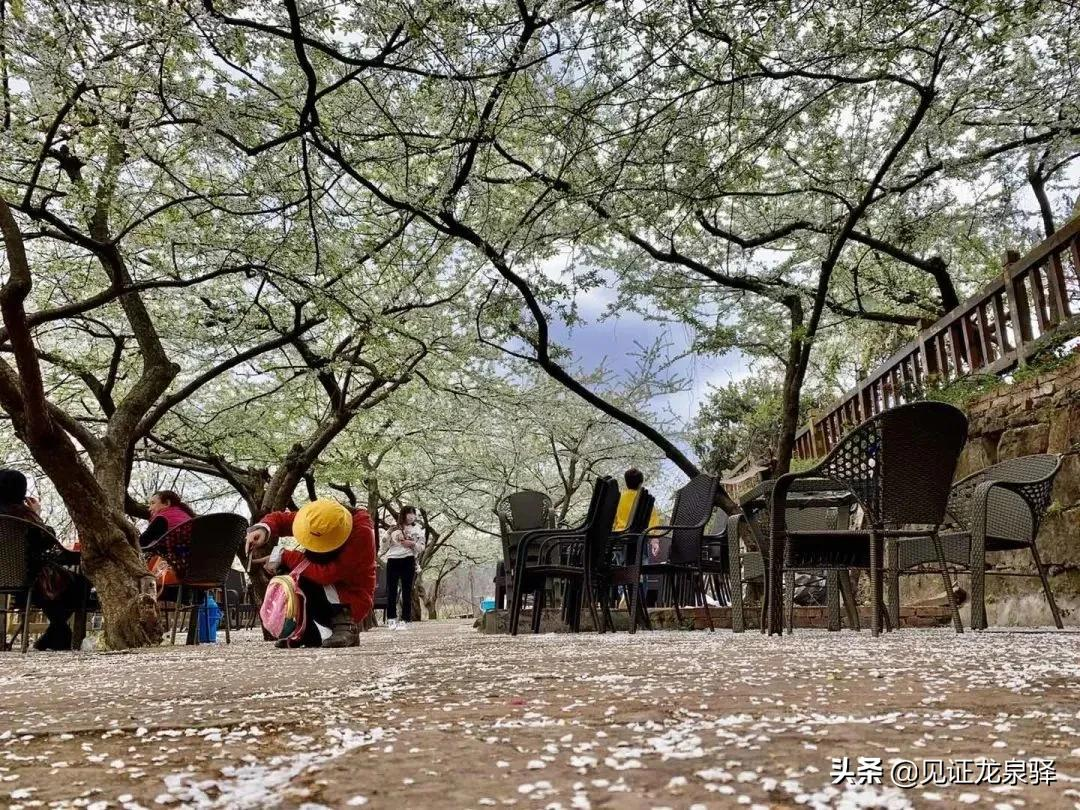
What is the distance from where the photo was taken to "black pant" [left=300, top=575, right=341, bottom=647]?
208 inches

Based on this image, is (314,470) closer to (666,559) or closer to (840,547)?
(666,559)

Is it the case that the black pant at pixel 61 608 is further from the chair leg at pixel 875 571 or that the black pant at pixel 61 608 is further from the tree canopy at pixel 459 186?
the chair leg at pixel 875 571

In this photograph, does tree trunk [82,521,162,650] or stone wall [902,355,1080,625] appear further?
tree trunk [82,521,162,650]

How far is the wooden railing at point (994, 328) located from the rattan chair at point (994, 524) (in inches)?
83.1

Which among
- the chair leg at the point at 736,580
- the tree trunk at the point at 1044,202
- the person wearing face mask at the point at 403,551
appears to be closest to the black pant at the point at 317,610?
the chair leg at the point at 736,580

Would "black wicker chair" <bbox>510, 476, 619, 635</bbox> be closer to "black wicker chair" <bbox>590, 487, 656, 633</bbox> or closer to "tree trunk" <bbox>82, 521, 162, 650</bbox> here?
"black wicker chair" <bbox>590, 487, 656, 633</bbox>

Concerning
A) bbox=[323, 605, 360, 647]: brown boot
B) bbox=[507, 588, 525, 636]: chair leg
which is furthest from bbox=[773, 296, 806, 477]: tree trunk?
bbox=[323, 605, 360, 647]: brown boot

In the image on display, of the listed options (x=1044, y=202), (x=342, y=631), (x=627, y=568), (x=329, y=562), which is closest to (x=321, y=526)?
(x=329, y=562)

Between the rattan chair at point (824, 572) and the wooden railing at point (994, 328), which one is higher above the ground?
the wooden railing at point (994, 328)

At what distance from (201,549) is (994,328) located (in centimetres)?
744

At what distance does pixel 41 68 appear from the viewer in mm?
5785

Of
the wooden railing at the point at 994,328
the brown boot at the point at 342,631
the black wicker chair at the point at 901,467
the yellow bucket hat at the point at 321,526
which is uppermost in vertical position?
the wooden railing at the point at 994,328

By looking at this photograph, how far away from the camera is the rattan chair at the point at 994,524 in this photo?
4.32 m

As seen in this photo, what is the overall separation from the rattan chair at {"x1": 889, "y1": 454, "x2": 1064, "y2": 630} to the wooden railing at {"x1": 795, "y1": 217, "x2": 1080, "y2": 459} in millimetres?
2110
